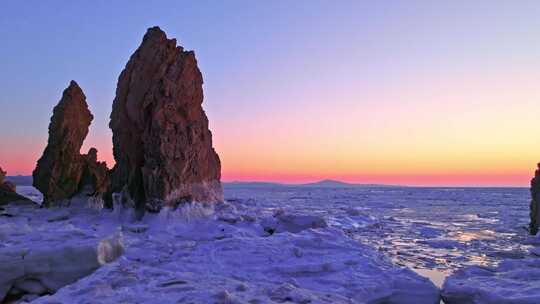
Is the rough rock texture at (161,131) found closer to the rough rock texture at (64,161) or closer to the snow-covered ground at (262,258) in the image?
the snow-covered ground at (262,258)

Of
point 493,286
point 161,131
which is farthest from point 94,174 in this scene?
point 493,286

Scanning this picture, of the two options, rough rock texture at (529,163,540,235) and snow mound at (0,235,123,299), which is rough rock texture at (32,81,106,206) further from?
rough rock texture at (529,163,540,235)

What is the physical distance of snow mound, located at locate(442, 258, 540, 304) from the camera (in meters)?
8.27

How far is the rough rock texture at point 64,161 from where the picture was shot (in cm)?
2723

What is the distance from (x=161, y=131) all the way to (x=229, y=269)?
36.8 feet

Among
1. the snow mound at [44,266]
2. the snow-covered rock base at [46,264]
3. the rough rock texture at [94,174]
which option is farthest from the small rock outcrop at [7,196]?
the snow mound at [44,266]

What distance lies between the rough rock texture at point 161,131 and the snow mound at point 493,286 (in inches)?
511

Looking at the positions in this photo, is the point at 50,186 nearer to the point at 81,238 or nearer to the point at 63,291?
the point at 81,238

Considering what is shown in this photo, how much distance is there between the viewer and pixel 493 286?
9148 millimetres

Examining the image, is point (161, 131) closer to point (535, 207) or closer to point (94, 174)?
point (94, 174)

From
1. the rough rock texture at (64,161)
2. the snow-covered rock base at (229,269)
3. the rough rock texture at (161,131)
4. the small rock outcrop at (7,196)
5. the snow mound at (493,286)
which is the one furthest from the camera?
the small rock outcrop at (7,196)

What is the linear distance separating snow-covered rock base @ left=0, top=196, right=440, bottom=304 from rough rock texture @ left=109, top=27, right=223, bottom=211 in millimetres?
2576

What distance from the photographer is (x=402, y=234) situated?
2184 centimetres

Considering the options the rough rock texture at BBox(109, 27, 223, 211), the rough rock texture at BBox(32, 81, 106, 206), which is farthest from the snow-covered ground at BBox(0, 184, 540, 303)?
the rough rock texture at BBox(32, 81, 106, 206)
